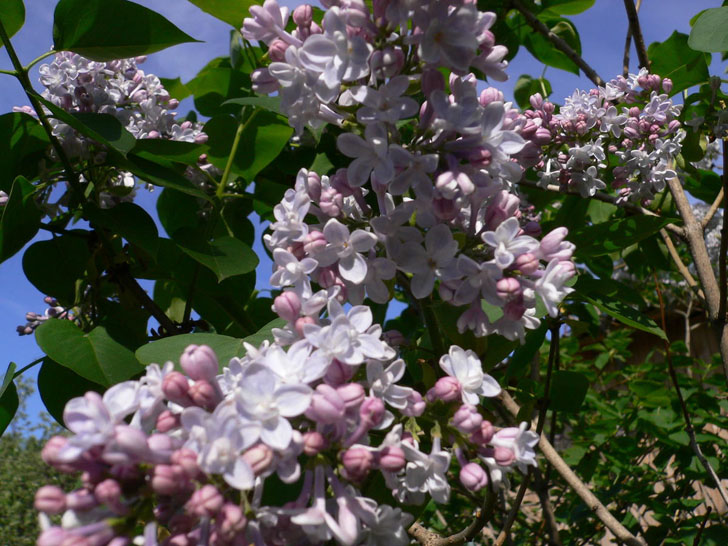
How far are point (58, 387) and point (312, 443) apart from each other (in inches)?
36.3

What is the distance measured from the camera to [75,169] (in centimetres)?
172

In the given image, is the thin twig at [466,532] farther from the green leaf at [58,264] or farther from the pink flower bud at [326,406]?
the green leaf at [58,264]

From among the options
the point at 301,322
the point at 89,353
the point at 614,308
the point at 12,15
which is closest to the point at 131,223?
the point at 89,353

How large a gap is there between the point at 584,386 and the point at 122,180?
142 cm

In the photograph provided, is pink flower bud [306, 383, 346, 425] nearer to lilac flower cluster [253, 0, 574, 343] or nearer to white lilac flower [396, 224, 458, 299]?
lilac flower cluster [253, 0, 574, 343]

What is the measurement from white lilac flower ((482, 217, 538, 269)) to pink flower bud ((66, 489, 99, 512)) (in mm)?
583

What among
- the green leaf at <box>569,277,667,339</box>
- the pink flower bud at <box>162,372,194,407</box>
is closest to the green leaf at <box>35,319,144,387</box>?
the pink flower bud at <box>162,372,194,407</box>

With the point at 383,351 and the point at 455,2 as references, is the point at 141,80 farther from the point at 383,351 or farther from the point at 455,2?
the point at 383,351

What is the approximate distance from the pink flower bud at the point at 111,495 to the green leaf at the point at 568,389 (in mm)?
1344

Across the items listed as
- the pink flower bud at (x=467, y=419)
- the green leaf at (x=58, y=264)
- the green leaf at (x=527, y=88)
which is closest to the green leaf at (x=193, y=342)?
the pink flower bud at (x=467, y=419)

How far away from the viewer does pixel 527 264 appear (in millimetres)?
938

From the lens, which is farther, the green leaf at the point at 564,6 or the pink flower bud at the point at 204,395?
the green leaf at the point at 564,6

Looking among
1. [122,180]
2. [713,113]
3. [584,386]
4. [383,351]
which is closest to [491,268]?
[383,351]

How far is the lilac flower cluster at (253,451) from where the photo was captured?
679mm
